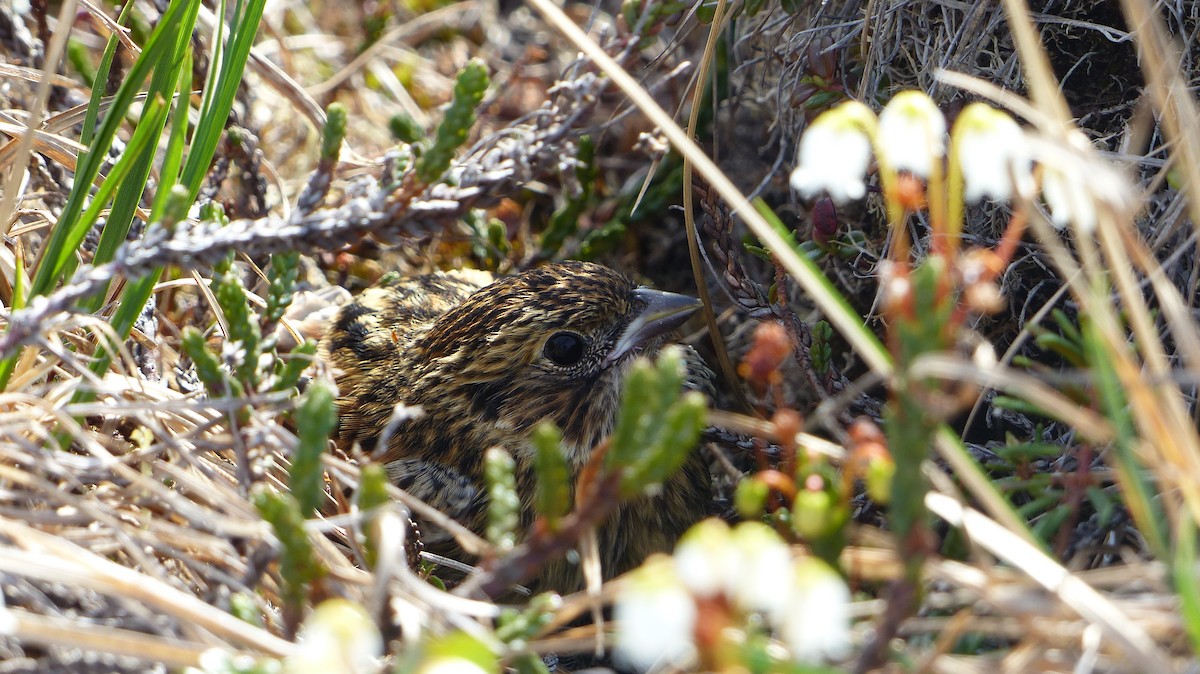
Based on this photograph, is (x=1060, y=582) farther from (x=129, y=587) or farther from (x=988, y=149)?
(x=129, y=587)

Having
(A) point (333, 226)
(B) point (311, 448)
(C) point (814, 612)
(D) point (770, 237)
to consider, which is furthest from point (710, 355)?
(C) point (814, 612)

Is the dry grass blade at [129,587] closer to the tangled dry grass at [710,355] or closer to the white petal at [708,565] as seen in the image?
the tangled dry grass at [710,355]

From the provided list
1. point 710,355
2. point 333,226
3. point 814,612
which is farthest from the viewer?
point 710,355

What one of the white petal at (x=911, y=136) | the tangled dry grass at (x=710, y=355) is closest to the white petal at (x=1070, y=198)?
the tangled dry grass at (x=710, y=355)

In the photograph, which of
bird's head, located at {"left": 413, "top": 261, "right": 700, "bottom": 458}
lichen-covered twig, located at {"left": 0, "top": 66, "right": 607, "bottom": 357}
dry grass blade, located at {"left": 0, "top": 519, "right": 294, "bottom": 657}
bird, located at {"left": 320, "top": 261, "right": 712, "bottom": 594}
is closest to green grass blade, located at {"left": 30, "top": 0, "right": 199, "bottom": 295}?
lichen-covered twig, located at {"left": 0, "top": 66, "right": 607, "bottom": 357}

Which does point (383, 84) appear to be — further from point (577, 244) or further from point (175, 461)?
point (175, 461)

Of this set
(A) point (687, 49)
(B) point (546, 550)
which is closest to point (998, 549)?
(B) point (546, 550)
